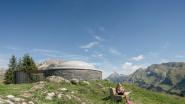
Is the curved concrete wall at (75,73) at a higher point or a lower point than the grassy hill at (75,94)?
higher

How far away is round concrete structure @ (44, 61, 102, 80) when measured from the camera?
38969 millimetres

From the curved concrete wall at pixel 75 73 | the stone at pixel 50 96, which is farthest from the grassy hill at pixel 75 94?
the curved concrete wall at pixel 75 73

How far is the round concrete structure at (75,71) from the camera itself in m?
39.0

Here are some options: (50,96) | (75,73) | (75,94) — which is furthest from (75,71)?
(50,96)

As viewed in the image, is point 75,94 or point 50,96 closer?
point 50,96

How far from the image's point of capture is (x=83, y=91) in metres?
26.8

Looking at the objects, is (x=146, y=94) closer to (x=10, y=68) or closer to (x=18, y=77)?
(x=18, y=77)

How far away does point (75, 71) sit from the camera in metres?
39.0

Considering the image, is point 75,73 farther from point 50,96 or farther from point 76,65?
point 50,96

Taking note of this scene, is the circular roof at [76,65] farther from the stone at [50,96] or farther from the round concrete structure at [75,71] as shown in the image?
the stone at [50,96]

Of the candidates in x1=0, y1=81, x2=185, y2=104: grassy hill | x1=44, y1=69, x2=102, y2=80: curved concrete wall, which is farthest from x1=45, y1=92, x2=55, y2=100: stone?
x1=44, y1=69, x2=102, y2=80: curved concrete wall

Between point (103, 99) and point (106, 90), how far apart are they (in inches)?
145

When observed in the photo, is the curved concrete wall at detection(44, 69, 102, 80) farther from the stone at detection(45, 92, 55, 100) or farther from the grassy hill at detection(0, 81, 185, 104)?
the stone at detection(45, 92, 55, 100)

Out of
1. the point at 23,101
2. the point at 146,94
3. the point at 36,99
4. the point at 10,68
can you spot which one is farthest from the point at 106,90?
the point at 10,68
